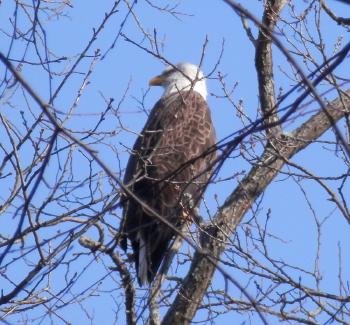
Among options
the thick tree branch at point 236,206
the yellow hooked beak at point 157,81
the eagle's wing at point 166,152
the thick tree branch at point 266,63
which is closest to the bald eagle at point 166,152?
the eagle's wing at point 166,152

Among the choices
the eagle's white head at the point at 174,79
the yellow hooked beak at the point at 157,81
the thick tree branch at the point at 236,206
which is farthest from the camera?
the yellow hooked beak at the point at 157,81

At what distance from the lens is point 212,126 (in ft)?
23.8

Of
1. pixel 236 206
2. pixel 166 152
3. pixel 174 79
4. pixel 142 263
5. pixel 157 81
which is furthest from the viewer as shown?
pixel 157 81

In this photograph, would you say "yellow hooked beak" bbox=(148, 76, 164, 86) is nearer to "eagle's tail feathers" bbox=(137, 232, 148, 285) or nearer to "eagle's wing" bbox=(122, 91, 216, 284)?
"eagle's wing" bbox=(122, 91, 216, 284)

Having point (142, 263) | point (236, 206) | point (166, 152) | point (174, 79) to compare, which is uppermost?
point (174, 79)

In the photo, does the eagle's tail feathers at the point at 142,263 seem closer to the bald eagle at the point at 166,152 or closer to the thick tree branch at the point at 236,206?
the bald eagle at the point at 166,152

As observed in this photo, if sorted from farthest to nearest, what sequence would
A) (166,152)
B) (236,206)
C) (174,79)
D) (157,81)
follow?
1. (157,81)
2. (174,79)
3. (166,152)
4. (236,206)

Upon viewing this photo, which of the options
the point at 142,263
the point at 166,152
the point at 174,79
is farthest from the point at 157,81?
the point at 142,263

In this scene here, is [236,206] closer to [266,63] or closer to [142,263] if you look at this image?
[142,263]

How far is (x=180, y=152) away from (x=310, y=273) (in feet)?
6.29

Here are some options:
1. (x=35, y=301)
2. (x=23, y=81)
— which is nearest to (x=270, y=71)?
(x=35, y=301)

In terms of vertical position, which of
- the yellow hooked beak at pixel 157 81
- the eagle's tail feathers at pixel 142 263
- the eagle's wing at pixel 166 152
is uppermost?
the yellow hooked beak at pixel 157 81

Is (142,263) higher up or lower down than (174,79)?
lower down

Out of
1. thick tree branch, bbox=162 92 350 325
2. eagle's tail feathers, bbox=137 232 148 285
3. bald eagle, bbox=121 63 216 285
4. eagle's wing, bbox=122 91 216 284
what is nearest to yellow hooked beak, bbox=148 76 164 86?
bald eagle, bbox=121 63 216 285
